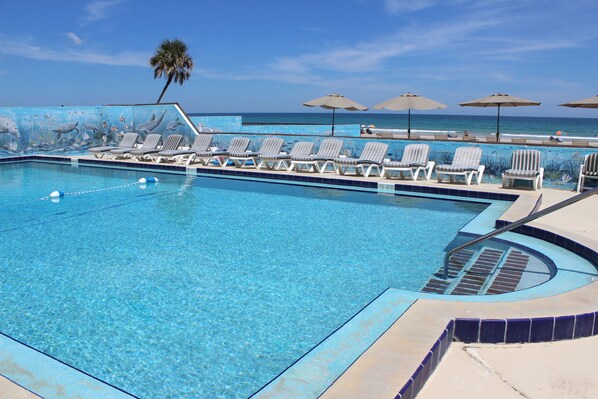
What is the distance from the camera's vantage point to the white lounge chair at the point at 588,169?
27.1 ft

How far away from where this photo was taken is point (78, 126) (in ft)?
55.1

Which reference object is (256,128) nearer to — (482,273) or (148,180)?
(148,180)

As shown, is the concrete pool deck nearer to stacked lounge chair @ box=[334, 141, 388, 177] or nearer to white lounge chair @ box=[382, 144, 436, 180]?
white lounge chair @ box=[382, 144, 436, 180]

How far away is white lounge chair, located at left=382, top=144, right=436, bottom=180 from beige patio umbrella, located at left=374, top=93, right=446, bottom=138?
4.64ft

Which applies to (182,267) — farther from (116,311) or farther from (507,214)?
(507,214)

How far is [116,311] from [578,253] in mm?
4424

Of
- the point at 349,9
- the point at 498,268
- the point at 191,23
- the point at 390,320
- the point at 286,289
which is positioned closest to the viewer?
the point at 390,320

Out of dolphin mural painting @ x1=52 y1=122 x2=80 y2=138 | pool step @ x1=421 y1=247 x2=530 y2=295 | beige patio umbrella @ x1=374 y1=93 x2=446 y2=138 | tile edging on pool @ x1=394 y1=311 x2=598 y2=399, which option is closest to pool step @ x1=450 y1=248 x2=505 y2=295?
pool step @ x1=421 y1=247 x2=530 y2=295

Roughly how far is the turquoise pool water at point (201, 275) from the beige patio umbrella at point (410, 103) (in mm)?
3217

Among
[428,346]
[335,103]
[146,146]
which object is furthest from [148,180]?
[428,346]

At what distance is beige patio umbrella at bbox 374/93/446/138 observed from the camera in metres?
11.2

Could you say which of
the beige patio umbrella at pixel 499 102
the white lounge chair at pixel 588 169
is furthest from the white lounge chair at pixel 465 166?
the beige patio umbrella at pixel 499 102

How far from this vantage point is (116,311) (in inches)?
156

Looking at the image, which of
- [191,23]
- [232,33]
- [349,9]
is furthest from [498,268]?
[232,33]
